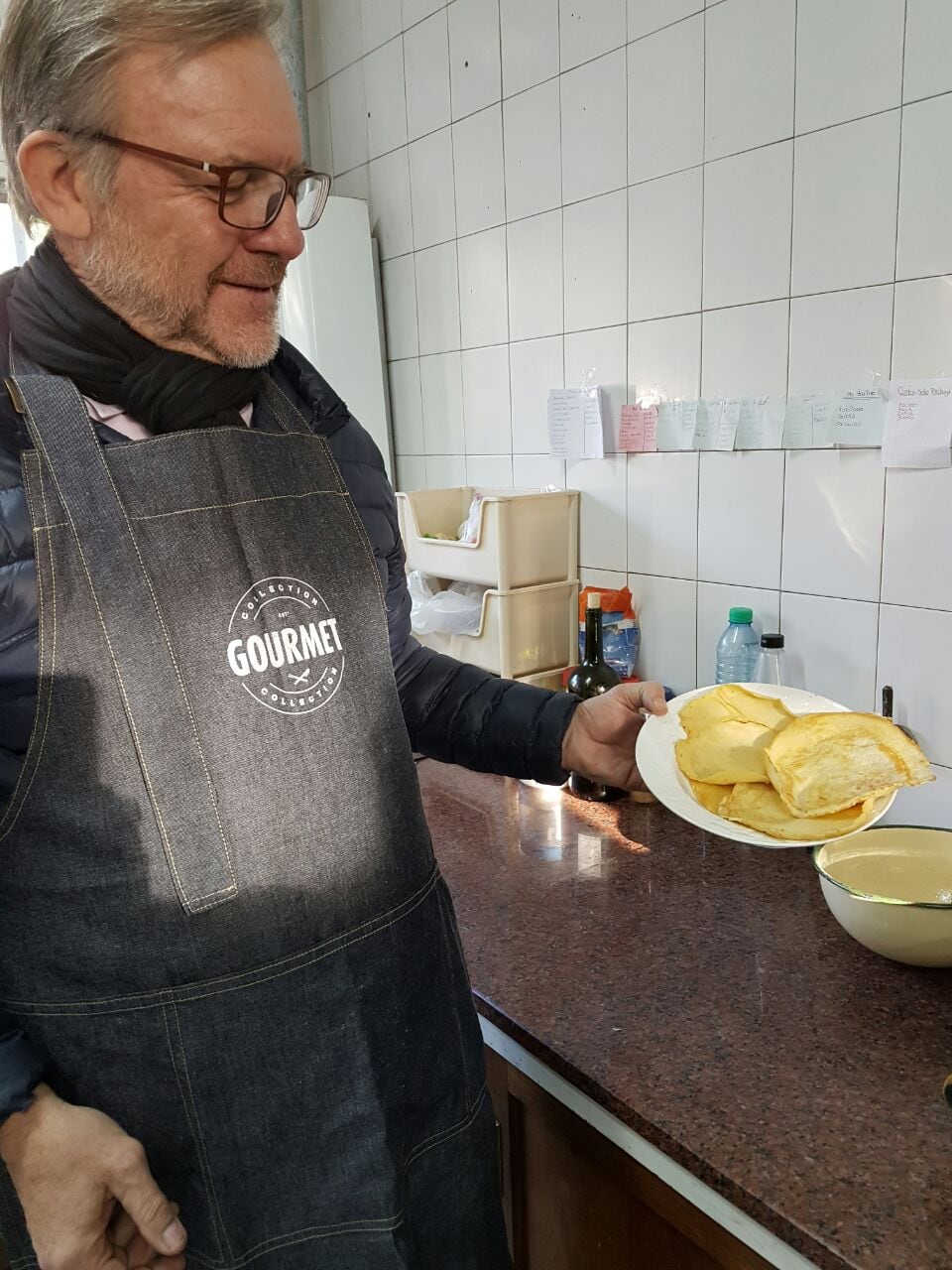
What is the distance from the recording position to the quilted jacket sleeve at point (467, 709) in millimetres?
1048

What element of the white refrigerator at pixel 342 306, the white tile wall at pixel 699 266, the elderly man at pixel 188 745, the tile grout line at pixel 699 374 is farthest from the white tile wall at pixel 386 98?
the elderly man at pixel 188 745

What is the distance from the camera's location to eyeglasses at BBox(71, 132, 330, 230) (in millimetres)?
753

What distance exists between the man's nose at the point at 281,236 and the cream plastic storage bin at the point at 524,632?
90 centimetres

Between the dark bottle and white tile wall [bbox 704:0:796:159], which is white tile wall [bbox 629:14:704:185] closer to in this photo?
white tile wall [bbox 704:0:796:159]

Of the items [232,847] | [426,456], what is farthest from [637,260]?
[232,847]

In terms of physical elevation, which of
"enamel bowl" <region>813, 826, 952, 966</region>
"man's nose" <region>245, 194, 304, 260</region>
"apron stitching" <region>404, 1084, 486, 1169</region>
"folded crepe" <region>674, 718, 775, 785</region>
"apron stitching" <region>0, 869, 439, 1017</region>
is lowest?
"apron stitching" <region>404, 1084, 486, 1169</region>

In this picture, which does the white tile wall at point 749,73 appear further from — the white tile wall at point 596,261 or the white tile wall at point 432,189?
the white tile wall at point 432,189

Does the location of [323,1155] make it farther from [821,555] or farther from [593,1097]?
[821,555]

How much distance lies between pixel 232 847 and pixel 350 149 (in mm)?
1910

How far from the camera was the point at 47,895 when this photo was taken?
72 centimetres

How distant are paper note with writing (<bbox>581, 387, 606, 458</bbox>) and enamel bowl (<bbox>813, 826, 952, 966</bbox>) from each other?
87 cm

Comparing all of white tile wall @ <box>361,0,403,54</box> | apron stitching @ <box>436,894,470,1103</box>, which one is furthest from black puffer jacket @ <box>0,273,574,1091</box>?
white tile wall @ <box>361,0,403,54</box>

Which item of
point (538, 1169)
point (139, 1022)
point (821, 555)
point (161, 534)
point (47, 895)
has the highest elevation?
point (161, 534)

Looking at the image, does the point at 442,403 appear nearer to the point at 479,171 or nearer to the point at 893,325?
the point at 479,171
